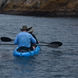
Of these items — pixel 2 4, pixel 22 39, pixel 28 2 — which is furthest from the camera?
pixel 2 4

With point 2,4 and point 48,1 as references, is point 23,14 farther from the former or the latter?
point 2,4

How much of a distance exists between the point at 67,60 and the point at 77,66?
82.5 inches

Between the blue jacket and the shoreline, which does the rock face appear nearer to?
the shoreline

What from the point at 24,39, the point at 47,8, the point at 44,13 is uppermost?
the point at 24,39

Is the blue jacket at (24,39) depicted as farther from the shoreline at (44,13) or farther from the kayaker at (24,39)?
the shoreline at (44,13)

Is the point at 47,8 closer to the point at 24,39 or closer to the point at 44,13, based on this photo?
the point at 44,13

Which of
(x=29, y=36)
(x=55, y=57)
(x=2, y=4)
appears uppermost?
(x=29, y=36)

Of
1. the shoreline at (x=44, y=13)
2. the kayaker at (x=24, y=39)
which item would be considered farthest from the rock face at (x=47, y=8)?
the kayaker at (x=24, y=39)

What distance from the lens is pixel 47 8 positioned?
109 m

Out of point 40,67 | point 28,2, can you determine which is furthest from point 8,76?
point 28,2

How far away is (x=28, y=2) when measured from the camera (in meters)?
122

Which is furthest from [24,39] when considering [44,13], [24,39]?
[44,13]

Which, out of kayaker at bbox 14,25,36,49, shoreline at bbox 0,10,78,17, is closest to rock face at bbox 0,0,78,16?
shoreline at bbox 0,10,78,17

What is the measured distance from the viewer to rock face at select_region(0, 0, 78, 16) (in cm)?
10373
